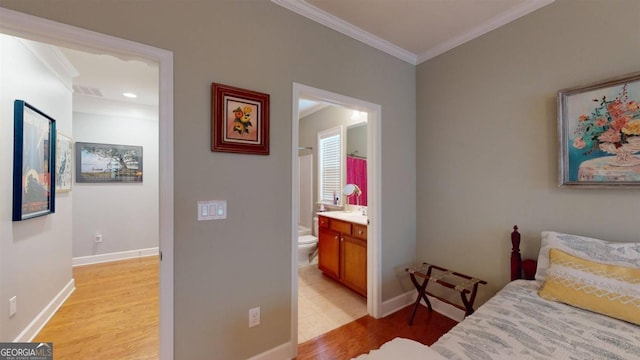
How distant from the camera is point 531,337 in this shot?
1.10 meters

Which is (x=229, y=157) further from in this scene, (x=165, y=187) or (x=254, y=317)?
(x=254, y=317)

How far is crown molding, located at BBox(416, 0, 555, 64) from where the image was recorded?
1.87 metres

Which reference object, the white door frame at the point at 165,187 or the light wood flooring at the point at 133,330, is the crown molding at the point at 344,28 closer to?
the white door frame at the point at 165,187

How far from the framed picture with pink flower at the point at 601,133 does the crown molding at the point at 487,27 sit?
0.72 meters

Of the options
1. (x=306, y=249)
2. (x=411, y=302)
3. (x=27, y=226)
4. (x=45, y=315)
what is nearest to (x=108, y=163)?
(x=27, y=226)

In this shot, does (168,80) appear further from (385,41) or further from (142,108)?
(142,108)

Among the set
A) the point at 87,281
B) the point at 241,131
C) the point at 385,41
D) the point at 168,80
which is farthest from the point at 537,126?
the point at 87,281

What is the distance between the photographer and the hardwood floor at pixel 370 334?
1.91 metres

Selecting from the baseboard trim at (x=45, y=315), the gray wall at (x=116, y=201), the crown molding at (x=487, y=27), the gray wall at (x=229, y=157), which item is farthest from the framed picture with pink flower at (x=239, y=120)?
the gray wall at (x=116, y=201)

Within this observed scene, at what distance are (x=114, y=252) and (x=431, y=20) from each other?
213 inches

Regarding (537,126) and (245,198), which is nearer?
(245,198)

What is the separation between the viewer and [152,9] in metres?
1.39

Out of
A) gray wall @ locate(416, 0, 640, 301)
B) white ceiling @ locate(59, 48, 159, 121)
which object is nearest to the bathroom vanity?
gray wall @ locate(416, 0, 640, 301)

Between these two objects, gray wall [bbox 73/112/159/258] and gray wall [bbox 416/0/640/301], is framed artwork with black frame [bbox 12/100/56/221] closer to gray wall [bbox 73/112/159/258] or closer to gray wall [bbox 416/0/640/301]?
gray wall [bbox 73/112/159/258]
